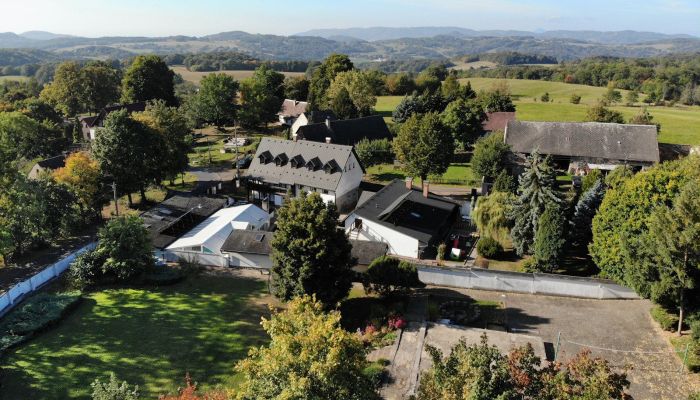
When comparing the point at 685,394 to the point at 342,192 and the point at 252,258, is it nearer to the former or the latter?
the point at 252,258

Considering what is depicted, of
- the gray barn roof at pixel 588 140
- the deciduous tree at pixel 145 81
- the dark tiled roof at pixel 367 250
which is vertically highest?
the deciduous tree at pixel 145 81

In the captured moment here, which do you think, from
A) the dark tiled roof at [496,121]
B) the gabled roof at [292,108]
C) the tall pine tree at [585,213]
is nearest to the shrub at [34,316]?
the tall pine tree at [585,213]

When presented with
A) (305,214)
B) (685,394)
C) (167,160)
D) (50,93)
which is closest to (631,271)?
(685,394)

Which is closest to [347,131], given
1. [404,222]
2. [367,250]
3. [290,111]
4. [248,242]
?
[290,111]

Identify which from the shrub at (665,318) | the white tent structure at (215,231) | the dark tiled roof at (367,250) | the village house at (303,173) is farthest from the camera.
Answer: the village house at (303,173)

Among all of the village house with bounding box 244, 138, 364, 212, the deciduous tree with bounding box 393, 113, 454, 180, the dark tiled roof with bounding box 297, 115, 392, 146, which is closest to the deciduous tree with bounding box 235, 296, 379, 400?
the village house with bounding box 244, 138, 364, 212

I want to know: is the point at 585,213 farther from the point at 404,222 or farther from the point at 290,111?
the point at 290,111

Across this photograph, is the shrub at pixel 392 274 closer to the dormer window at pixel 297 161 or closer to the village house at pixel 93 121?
the dormer window at pixel 297 161
